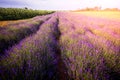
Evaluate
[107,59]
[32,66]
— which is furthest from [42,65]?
[107,59]

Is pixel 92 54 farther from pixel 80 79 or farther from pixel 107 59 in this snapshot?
pixel 80 79

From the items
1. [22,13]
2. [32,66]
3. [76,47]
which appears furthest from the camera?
[22,13]

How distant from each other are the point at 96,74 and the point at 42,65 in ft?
2.56

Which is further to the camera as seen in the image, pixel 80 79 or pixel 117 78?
pixel 117 78

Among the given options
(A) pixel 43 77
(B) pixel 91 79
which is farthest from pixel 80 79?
(A) pixel 43 77

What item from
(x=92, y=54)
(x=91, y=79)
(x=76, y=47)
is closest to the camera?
(x=91, y=79)

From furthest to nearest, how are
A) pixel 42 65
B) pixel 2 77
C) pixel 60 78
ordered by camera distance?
pixel 60 78
pixel 42 65
pixel 2 77

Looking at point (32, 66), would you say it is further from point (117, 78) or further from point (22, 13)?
point (22, 13)

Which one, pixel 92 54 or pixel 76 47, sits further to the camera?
pixel 76 47

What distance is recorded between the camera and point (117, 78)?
7.13ft

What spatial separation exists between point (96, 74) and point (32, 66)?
88 cm

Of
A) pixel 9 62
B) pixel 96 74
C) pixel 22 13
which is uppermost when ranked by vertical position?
pixel 9 62

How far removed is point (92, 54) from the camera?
255cm

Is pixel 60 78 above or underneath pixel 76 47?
underneath
